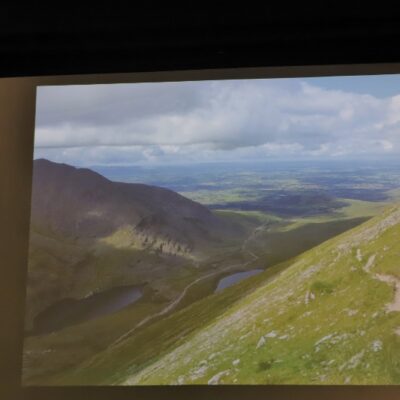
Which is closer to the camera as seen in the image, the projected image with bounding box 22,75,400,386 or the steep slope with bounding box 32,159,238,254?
the projected image with bounding box 22,75,400,386

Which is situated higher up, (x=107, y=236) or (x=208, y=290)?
(x=107, y=236)

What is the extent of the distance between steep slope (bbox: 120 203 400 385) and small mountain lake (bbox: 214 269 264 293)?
0.13ft

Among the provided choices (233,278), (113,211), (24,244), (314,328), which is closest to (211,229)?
(233,278)

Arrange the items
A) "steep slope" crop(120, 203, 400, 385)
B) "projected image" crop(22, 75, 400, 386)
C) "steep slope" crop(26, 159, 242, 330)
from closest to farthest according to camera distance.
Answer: "steep slope" crop(120, 203, 400, 385)
"projected image" crop(22, 75, 400, 386)
"steep slope" crop(26, 159, 242, 330)

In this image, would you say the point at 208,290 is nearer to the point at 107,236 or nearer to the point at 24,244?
the point at 107,236

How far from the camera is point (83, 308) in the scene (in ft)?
9.79

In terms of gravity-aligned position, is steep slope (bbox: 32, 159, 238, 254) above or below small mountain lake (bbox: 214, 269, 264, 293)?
above

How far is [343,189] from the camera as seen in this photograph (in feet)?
9.72

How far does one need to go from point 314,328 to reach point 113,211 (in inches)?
52.0

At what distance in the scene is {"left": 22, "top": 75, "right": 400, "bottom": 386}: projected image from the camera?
9.45 feet

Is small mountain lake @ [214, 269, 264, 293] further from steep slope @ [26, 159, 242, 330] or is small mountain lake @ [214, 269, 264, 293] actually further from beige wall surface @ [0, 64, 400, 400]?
beige wall surface @ [0, 64, 400, 400]

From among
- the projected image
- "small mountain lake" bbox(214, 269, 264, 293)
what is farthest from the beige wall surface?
"small mountain lake" bbox(214, 269, 264, 293)

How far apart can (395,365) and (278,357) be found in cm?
60

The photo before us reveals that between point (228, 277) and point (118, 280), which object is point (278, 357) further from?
point (118, 280)
